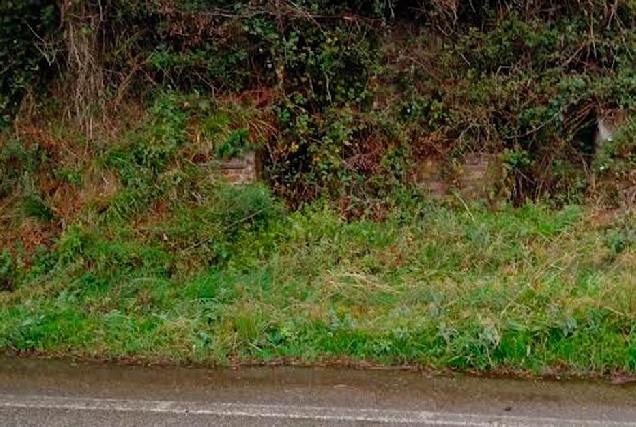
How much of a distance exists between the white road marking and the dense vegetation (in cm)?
93

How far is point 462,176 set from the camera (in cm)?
692

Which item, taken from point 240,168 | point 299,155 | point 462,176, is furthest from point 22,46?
point 462,176

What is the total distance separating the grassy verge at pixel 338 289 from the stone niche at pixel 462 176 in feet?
1.18

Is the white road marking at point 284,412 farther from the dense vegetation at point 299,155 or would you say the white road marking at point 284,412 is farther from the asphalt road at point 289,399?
the dense vegetation at point 299,155

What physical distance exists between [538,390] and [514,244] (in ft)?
6.67

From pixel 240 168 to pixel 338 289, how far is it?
196cm

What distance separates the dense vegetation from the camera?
522cm

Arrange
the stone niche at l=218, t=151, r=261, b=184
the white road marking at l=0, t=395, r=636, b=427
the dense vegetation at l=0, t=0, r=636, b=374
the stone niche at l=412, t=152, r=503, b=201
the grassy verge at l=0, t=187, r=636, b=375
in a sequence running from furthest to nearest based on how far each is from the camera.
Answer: the stone niche at l=412, t=152, r=503, b=201
the stone niche at l=218, t=151, r=261, b=184
the dense vegetation at l=0, t=0, r=636, b=374
the grassy verge at l=0, t=187, r=636, b=375
the white road marking at l=0, t=395, r=636, b=427

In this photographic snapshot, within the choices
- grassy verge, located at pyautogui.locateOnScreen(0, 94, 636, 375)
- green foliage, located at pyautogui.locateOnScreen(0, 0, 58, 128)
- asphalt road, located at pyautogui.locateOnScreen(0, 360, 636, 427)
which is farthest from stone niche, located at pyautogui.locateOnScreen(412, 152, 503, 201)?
green foliage, located at pyautogui.locateOnScreen(0, 0, 58, 128)

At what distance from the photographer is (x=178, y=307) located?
5.02 m

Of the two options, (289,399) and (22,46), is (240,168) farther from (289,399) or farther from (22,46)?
(289,399)

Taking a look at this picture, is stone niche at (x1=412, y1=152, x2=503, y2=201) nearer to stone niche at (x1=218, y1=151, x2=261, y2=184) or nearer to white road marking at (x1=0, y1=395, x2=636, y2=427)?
stone niche at (x1=218, y1=151, x2=261, y2=184)

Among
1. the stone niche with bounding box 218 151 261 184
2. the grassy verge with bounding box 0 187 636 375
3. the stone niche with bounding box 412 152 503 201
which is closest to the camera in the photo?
the grassy verge with bounding box 0 187 636 375

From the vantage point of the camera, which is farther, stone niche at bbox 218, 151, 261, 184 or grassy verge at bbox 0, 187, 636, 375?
stone niche at bbox 218, 151, 261, 184
